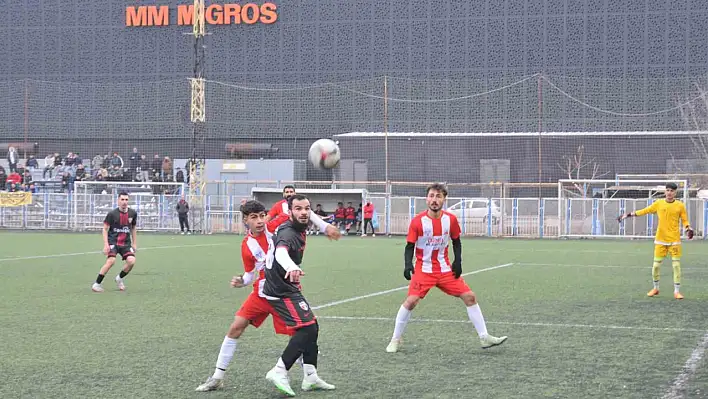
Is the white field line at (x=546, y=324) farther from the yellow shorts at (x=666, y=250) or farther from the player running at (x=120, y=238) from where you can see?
the player running at (x=120, y=238)

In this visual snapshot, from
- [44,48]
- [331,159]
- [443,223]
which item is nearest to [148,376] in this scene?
[443,223]

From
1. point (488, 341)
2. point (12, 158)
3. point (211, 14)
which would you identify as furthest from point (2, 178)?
point (488, 341)

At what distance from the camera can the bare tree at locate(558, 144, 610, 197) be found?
46.2m

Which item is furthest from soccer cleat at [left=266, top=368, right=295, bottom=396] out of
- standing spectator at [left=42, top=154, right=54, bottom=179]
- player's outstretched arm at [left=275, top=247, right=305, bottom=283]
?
standing spectator at [left=42, top=154, right=54, bottom=179]

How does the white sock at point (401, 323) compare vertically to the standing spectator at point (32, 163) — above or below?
below

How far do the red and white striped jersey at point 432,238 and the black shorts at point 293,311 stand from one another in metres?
2.65

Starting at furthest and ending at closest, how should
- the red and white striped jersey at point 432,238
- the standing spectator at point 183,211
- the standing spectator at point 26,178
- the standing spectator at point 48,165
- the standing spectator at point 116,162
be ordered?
1. the standing spectator at point 116,162
2. the standing spectator at point 48,165
3. the standing spectator at point 26,178
4. the standing spectator at point 183,211
5. the red and white striped jersey at point 432,238

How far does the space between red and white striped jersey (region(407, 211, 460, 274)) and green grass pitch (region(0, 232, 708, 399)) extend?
817 millimetres

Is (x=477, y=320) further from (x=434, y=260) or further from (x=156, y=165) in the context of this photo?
(x=156, y=165)

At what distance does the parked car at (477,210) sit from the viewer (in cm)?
4094

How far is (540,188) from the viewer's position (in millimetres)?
41188

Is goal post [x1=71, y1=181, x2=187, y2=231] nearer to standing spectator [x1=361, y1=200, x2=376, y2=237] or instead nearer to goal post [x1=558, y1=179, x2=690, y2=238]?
standing spectator [x1=361, y1=200, x2=376, y2=237]

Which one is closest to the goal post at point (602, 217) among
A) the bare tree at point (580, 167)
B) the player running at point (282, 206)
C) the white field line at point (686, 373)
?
the bare tree at point (580, 167)

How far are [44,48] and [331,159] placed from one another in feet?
104
